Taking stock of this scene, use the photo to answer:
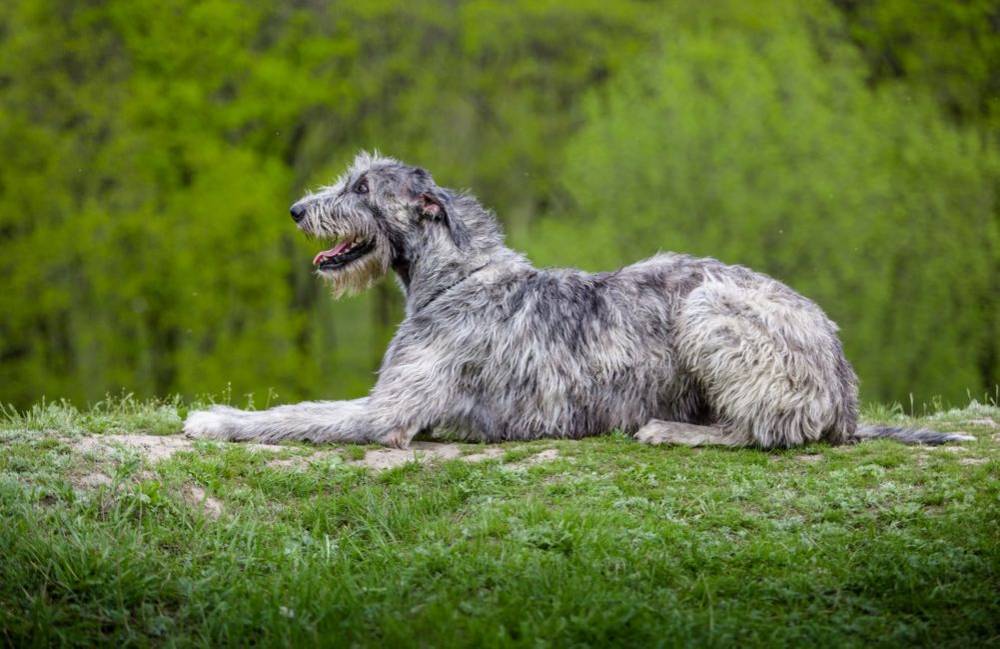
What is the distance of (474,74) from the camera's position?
2647 cm

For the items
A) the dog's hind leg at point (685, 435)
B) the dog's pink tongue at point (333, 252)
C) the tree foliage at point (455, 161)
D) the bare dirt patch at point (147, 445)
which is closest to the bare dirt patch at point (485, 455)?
the dog's hind leg at point (685, 435)

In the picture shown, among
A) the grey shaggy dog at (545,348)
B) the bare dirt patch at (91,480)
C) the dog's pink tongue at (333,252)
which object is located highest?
the dog's pink tongue at (333,252)

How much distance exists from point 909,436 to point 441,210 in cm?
385

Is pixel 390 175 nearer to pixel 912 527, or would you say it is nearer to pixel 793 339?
pixel 793 339

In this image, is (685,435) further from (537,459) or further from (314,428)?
(314,428)

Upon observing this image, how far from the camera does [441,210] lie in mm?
8430

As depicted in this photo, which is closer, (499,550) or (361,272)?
(499,550)

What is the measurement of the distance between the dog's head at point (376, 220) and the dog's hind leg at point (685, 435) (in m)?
2.00

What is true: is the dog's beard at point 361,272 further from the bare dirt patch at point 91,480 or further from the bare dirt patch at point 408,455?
the bare dirt patch at point 91,480

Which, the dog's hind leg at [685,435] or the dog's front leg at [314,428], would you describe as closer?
the dog's front leg at [314,428]

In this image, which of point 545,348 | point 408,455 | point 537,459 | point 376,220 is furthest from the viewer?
point 376,220

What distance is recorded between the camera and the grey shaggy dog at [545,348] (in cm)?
789

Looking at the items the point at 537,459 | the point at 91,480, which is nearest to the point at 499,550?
the point at 537,459

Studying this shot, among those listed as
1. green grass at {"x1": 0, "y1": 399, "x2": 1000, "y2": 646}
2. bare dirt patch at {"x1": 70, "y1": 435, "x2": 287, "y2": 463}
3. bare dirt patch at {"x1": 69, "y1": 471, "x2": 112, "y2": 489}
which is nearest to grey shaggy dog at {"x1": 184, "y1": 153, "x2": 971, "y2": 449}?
bare dirt patch at {"x1": 70, "y1": 435, "x2": 287, "y2": 463}
